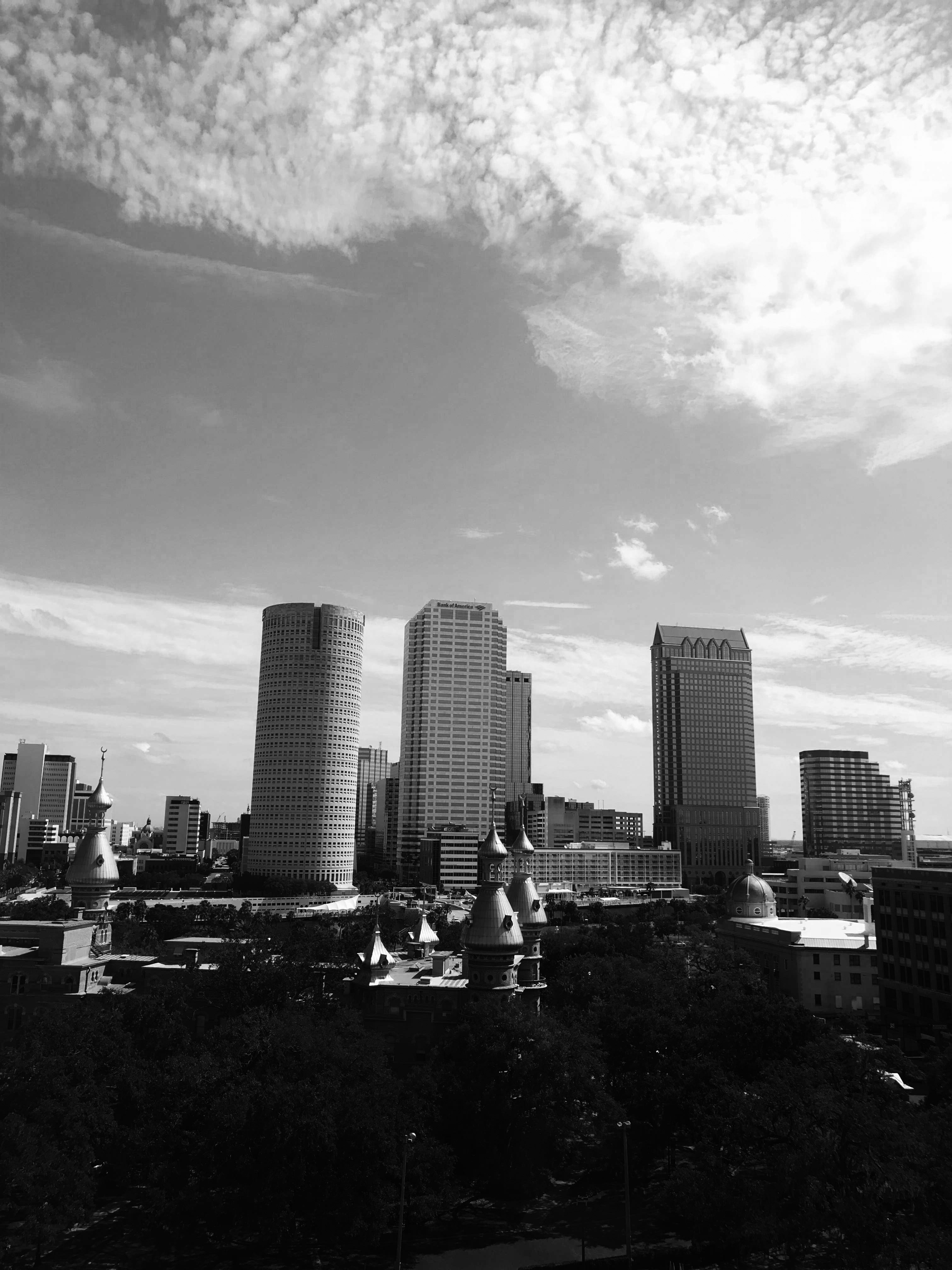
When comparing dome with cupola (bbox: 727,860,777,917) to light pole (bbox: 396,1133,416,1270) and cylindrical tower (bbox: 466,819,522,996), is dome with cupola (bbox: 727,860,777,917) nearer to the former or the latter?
cylindrical tower (bbox: 466,819,522,996)

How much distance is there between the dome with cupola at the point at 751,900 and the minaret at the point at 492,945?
76.0 m

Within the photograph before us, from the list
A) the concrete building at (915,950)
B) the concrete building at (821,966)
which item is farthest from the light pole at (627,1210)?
the concrete building at (821,966)

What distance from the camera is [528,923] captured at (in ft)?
Result: 356

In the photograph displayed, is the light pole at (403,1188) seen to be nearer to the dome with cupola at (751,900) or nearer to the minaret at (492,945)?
the minaret at (492,945)

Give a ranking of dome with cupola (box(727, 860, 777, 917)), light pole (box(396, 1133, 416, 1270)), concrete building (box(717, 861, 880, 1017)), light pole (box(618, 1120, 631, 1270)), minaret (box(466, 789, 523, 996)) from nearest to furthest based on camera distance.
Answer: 1. light pole (box(396, 1133, 416, 1270))
2. light pole (box(618, 1120, 631, 1270))
3. minaret (box(466, 789, 523, 996))
4. concrete building (box(717, 861, 880, 1017))
5. dome with cupola (box(727, 860, 777, 917))

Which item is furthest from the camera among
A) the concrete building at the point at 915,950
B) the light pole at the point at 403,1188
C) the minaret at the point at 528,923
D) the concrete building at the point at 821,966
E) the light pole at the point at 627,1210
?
the concrete building at the point at 821,966

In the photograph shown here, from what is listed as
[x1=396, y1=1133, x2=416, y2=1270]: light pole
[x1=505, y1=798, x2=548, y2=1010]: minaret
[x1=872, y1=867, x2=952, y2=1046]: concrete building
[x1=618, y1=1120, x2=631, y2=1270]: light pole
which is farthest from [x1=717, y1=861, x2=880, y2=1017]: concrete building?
[x1=396, y1=1133, x2=416, y2=1270]: light pole

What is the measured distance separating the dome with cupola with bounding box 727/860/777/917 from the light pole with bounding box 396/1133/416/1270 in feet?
337

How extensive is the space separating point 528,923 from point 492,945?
29.8 meters

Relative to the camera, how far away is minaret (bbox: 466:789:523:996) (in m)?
80.1

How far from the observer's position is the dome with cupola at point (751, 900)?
148 meters

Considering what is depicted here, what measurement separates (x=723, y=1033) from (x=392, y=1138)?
86.8ft

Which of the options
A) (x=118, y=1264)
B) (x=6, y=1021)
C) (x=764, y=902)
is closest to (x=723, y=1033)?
(x=118, y=1264)

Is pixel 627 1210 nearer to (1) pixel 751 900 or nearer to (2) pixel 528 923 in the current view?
(2) pixel 528 923
